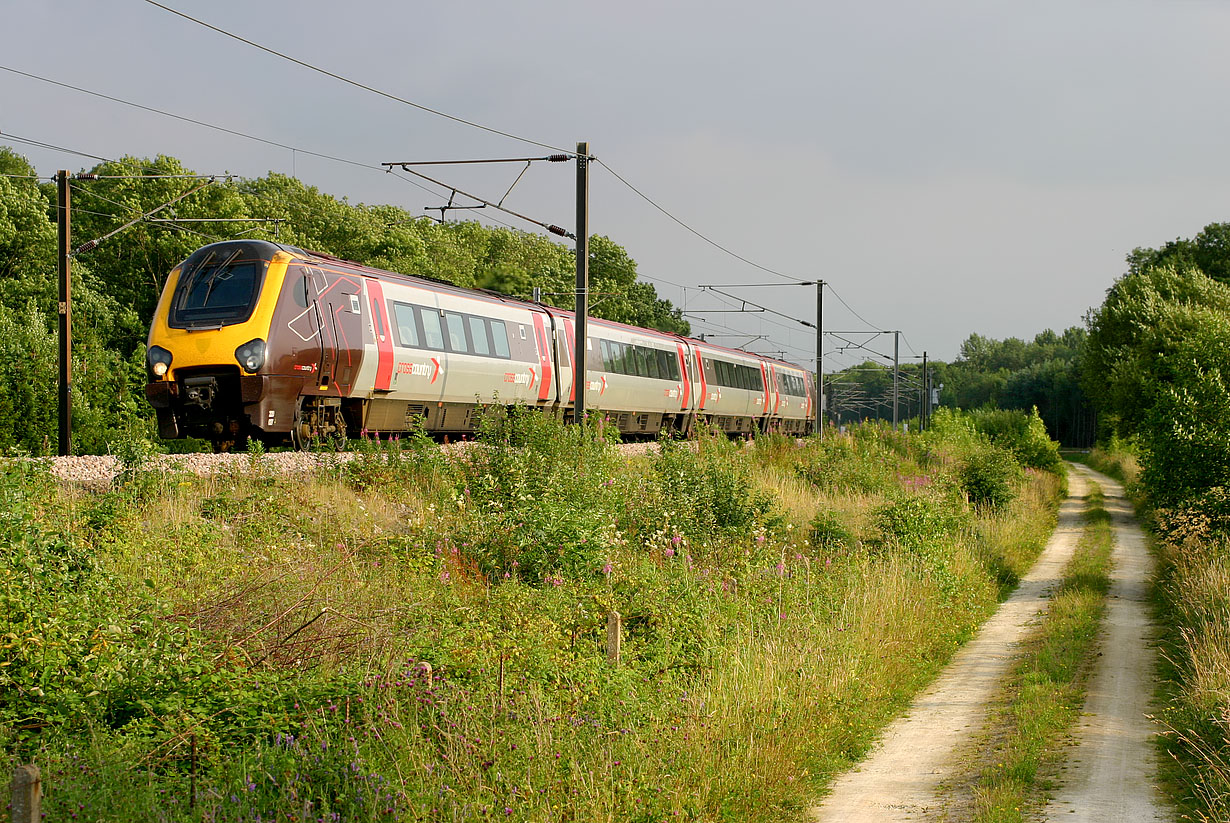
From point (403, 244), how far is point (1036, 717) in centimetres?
4512

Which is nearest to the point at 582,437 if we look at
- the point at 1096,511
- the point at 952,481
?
the point at 952,481

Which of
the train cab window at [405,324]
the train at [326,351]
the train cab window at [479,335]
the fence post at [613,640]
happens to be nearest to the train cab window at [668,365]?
the train at [326,351]

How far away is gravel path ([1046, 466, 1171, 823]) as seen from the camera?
7258 mm

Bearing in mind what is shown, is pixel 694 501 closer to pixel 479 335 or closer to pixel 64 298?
pixel 479 335

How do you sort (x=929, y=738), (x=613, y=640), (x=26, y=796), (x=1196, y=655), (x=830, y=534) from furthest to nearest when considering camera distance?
(x=830, y=534)
(x=1196, y=655)
(x=929, y=738)
(x=613, y=640)
(x=26, y=796)

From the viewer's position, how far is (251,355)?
1598 cm

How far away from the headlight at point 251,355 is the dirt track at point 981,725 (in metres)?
10.6

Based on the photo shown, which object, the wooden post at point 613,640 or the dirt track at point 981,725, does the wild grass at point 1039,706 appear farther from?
the wooden post at point 613,640

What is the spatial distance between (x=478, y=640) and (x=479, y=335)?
13532 millimetres

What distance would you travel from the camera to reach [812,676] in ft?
30.6

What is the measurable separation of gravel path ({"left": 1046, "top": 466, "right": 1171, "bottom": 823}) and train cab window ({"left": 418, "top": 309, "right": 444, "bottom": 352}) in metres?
12.0

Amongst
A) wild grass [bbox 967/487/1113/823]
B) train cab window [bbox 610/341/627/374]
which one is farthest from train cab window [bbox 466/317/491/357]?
wild grass [bbox 967/487/1113/823]

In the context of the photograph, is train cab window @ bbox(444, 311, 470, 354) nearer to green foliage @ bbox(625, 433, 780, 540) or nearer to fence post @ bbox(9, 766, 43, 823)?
green foliage @ bbox(625, 433, 780, 540)

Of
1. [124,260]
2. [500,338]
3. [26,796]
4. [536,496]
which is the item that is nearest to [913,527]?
[536,496]
